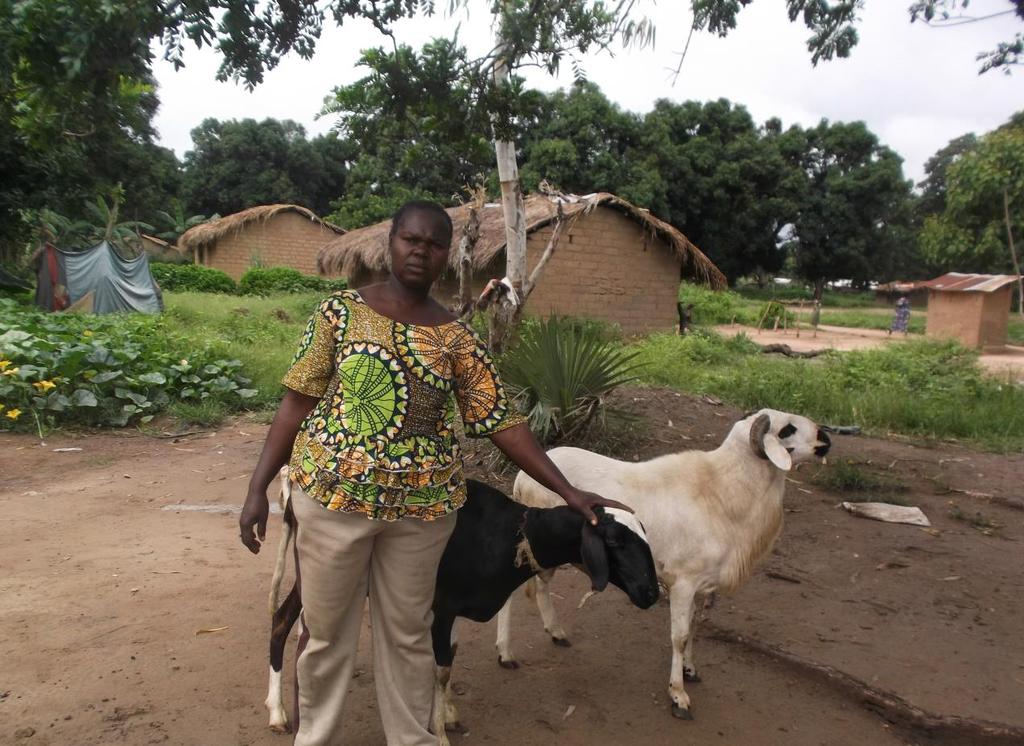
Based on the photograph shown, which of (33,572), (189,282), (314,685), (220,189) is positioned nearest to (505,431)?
(314,685)

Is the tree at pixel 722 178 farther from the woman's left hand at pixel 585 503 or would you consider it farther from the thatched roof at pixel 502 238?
the woman's left hand at pixel 585 503

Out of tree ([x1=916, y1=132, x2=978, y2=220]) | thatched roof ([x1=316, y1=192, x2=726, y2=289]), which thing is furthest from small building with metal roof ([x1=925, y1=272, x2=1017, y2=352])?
tree ([x1=916, y1=132, x2=978, y2=220])

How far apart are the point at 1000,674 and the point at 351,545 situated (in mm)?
3137

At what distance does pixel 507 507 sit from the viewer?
8.81 ft

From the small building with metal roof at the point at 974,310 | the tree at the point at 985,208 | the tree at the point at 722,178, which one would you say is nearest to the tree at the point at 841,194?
the tree at the point at 722,178

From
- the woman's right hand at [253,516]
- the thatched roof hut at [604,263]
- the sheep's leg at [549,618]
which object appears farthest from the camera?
the thatched roof hut at [604,263]

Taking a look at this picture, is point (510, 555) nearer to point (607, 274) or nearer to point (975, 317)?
point (607, 274)

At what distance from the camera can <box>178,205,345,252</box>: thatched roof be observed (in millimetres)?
27156

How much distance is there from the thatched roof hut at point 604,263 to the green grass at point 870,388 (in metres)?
1.64

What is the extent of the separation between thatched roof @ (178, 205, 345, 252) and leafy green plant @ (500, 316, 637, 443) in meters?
23.4

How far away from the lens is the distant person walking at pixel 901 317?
2322 centimetres

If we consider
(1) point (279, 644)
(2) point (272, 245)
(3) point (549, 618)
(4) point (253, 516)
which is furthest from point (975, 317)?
(2) point (272, 245)

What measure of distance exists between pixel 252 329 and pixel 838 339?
1593cm

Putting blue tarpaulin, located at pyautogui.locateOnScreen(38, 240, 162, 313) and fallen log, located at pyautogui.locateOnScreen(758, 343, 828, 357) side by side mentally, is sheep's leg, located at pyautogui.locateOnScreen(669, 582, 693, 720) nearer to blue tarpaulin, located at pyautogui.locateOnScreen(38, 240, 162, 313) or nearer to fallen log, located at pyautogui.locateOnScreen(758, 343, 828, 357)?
fallen log, located at pyautogui.locateOnScreen(758, 343, 828, 357)
